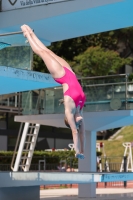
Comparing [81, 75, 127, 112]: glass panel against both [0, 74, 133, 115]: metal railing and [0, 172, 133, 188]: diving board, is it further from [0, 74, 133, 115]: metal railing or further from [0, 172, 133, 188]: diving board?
[0, 172, 133, 188]: diving board

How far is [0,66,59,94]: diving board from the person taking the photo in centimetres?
1335

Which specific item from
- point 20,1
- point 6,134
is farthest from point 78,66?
point 20,1

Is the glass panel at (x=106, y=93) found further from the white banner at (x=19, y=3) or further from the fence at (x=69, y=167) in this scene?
the fence at (x=69, y=167)

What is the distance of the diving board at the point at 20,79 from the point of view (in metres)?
13.4

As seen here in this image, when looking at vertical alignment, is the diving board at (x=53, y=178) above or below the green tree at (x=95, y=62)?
below

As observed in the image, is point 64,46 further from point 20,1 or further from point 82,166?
point 20,1

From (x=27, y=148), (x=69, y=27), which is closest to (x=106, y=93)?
(x=69, y=27)

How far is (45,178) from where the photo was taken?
1599 cm

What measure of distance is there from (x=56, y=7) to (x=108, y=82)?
4.61 m

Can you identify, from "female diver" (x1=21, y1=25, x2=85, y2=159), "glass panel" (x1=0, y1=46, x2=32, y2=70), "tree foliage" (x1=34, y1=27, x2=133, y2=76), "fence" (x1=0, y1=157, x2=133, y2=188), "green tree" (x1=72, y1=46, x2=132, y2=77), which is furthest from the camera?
"tree foliage" (x1=34, y1=27, x2=133, y2=76)

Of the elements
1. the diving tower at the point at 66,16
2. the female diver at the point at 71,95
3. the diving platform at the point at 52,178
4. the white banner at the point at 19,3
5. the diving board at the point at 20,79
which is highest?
the white banner at the point at 19,3

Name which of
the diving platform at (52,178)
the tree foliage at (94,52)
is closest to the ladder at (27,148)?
the diving platform at (52,178)

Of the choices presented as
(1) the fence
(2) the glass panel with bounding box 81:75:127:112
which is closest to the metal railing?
(2) the glass panel with bounding box 81:75:127:112

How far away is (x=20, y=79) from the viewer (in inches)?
540
